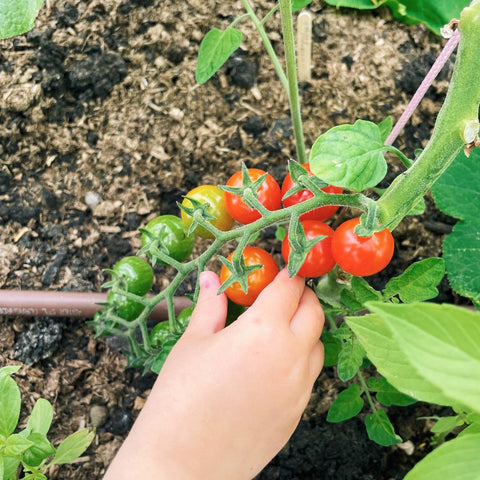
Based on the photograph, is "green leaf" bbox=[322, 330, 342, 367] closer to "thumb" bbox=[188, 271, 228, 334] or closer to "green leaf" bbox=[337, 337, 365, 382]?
"green leaf" bbox=[337, 337, 365, 382]

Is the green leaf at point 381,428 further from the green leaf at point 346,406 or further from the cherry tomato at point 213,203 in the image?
the cherry tomato at point 213,203

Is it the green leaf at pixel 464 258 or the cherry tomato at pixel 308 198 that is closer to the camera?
the cherry tomato at pixel 308 198

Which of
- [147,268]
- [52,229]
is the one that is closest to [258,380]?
[147,268]

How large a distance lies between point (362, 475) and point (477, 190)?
2.62 ft

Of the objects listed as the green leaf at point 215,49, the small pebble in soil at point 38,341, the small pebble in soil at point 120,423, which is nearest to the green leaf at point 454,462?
the green leaf at point 215,49

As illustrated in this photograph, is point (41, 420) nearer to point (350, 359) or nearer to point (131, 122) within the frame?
point (350, 359)

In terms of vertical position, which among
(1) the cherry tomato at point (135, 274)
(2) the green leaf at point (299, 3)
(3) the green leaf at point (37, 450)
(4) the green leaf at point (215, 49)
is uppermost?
(2) the green leaf at point (299, 3)

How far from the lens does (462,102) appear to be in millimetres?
675

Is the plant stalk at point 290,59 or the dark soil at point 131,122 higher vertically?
the plant stalk at point 290,59

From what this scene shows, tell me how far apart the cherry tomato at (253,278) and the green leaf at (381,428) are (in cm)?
41

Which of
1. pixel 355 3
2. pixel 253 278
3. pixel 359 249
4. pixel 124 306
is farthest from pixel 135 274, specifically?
pixel 355 3

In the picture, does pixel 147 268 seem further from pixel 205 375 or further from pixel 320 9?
pixel 320 9

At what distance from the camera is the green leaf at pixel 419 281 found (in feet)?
2.86

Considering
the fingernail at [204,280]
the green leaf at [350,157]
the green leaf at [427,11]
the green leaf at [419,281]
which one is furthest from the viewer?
the green leaf at [427,11]
